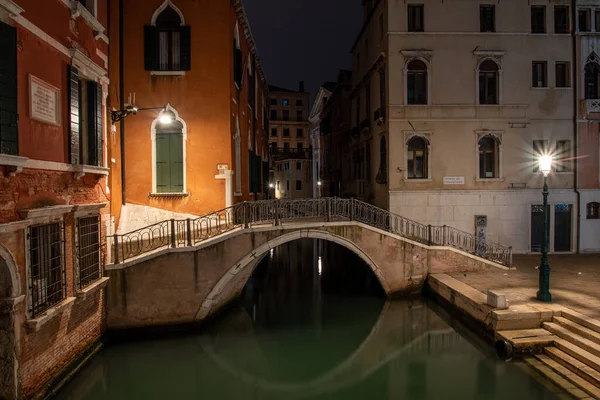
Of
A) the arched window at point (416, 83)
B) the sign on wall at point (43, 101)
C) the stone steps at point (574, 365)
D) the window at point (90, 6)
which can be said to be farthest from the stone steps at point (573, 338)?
the window at point (90, 6)

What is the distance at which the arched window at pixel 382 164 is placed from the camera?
18000 millimetres

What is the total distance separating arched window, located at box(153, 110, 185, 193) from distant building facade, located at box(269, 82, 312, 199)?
123ft

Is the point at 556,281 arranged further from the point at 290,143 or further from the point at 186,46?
the point at 290,143

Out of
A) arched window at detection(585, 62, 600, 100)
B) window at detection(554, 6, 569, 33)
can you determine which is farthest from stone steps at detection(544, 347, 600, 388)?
window at detection(554, 6, 569, 33)

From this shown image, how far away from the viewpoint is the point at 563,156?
1791 centimetres

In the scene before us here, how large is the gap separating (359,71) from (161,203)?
564 inches

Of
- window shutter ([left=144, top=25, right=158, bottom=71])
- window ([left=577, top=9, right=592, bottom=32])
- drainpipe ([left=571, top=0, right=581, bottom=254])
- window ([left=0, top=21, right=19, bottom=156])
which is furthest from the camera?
window ([left=577, top=9, right=592, bottom=32])

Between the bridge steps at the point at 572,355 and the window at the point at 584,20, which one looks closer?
the bridge steps at the point at 572,355

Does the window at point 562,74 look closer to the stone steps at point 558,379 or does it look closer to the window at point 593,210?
the window at point 593,210

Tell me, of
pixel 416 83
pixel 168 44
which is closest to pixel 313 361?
pixel 168 44

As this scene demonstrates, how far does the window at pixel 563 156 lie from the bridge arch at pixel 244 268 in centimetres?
946

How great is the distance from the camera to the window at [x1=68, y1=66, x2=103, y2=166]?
29.6ft

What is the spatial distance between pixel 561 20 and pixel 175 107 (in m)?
15.8

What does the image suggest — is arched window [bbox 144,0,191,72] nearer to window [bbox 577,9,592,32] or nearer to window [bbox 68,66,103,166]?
window [bbox 68,66,103,166]
